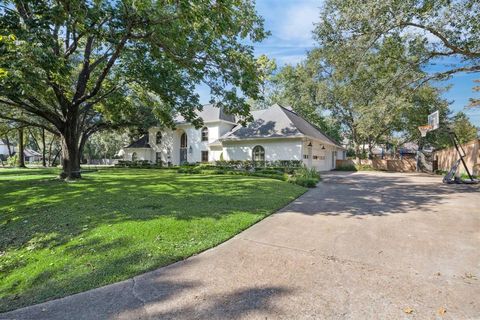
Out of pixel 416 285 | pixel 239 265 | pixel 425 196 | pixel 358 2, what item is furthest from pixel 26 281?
pixel 358 2

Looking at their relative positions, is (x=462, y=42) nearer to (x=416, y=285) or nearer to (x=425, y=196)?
(x=425, y=196)

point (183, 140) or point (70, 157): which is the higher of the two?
point (183, 140)

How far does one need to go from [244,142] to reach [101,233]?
1816cm

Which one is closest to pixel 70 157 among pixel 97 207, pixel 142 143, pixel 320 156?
pixel 97 207

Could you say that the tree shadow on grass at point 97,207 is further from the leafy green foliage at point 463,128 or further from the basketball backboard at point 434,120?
the leafy green foliage at point 463,128

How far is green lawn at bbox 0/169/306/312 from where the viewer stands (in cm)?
383

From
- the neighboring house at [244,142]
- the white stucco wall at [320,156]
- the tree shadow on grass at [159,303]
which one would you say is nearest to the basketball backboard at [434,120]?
the neighboring house at [244,142]

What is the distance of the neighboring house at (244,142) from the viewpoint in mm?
21172

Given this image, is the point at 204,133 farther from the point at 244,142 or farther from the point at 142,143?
the point at 142,143

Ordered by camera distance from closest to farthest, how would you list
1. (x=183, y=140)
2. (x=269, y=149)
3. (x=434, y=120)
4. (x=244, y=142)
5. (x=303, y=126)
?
(x=434, y=120) < (x=269, y=149) < (x=244, y=142) < (x=303, y=126) < (x=183, y=140)

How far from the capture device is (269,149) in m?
21.8

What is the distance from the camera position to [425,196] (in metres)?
10.0

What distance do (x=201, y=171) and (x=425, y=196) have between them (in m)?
13.4

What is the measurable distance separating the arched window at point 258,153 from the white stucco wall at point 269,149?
10.4 inches
